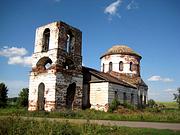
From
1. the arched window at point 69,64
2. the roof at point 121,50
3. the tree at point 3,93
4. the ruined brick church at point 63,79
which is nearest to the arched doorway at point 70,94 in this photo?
the ruined brick church at point 63,79

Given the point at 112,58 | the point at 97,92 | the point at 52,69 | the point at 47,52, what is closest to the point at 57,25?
the point at 47,52

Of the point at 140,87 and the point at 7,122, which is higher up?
the point at 140,87

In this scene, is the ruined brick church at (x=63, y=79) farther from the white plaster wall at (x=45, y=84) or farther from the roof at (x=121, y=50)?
the roof at (x=121, y=50)

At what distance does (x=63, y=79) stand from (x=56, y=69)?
141 centimetres

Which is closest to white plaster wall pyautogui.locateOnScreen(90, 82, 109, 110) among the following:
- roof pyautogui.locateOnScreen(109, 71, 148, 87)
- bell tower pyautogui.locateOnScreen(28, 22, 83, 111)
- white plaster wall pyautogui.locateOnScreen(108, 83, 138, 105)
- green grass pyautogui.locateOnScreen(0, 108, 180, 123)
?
white plaster wall pyautogui.locateOnScreen(108, 83, 138, 105)

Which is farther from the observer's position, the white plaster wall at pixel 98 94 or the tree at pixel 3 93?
the tree at pixel 3 93

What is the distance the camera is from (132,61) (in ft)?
115

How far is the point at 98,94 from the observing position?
2606 cm

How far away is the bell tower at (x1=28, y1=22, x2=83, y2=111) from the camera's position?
22422 mm

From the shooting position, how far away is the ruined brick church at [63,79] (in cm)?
→ 2255

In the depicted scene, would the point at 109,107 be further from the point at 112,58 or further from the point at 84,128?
the point at 84,128

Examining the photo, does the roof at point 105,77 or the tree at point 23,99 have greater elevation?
the roof at point 105,77

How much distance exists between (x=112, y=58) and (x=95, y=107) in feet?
36.4

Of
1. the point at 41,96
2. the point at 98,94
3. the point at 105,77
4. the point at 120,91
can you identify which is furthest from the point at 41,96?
the point at 120,91
